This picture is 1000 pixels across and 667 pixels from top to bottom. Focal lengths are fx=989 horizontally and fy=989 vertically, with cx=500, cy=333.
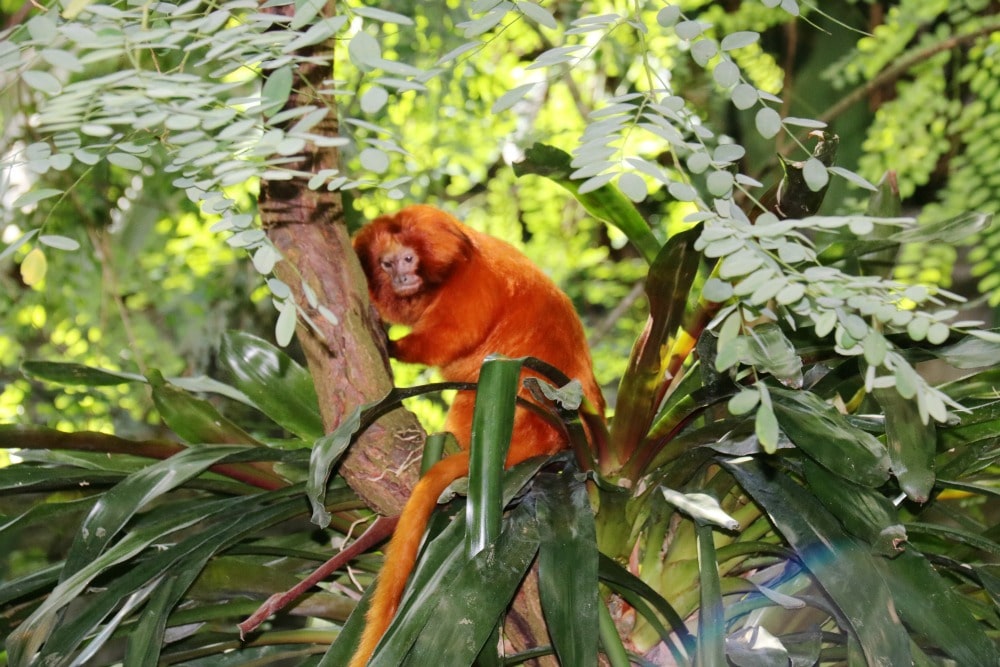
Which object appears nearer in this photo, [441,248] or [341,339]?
[341,339]

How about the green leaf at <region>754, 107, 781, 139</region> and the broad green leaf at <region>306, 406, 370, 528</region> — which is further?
the broad green leaf at <region>306, 406, 370, 528</region>

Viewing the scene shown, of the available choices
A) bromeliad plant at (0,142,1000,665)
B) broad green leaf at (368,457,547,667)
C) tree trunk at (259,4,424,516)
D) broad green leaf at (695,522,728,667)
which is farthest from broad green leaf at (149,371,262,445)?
broad green leaf at (695,522,728,667)

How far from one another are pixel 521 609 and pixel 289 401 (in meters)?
0.59

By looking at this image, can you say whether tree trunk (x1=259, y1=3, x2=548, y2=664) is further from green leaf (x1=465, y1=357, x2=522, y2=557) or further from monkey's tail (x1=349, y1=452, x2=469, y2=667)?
green leaf (x1=465, y1=357, x2=522, y2=557)

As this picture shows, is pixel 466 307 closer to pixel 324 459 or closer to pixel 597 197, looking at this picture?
pixel 597 197

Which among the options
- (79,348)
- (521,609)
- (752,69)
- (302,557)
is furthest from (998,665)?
(79,348)

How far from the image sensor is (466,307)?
84.9 inches

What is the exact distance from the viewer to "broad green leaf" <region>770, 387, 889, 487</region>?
120 cm

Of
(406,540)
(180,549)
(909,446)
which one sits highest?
(909,446)

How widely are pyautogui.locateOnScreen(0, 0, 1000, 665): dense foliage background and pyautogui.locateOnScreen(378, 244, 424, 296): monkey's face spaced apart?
0.26 m

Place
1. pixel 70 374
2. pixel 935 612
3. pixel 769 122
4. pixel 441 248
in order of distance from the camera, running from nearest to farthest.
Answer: pixel 769 122 < pixel 935 612 < pixel 70 374 < pixel 441 248

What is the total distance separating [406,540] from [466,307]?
0.86 m

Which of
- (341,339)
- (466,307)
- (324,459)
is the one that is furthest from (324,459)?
(466,307)

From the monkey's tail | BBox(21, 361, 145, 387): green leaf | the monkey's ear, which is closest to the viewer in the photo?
the monkey's tail
